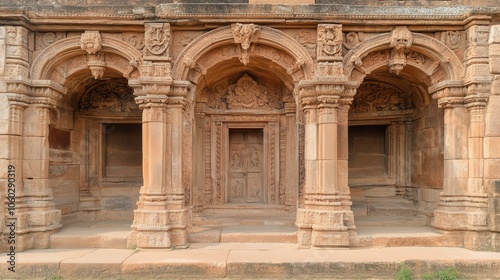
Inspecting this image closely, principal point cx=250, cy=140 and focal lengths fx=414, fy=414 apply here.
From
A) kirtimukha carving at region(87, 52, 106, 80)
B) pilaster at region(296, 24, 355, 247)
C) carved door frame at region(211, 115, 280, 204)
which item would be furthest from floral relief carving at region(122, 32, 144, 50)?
pilaster at region(296, 24, 355, 247)

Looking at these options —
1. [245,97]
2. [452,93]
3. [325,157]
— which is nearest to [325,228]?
[325,157]

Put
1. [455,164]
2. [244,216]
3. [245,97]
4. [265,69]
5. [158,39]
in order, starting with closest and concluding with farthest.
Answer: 1. [158,39]
2. [455,164]
3. [265,69]
4. [244,216]
5. [245,97]

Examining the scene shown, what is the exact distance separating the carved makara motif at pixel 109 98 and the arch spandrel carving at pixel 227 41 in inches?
94.7

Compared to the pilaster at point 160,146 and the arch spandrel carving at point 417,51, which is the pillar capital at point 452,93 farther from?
the pilaster at point 160,146

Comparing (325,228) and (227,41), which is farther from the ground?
(227,41)

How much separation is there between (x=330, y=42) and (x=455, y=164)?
3.23 m

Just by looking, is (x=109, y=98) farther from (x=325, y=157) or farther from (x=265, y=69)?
(x=325, y=157)

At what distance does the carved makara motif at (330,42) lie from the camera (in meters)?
7.41

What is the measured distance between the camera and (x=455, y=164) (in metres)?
7.64

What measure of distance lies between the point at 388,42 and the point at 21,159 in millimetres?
7017

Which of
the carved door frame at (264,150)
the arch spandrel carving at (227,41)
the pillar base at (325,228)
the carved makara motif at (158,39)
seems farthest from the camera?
the carved door frame at (264,150)

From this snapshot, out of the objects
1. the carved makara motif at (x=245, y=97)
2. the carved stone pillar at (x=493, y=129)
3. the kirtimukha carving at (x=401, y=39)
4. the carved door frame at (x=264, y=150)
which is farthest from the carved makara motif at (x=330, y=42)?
the carved stone pillar at (x=493, y=129)

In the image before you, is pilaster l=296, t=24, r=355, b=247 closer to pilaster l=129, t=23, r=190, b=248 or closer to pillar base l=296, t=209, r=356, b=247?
pillar base l=296, t=209, r=356, b=247

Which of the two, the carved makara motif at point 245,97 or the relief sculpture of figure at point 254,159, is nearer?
the carved makara motif at point 245,97
